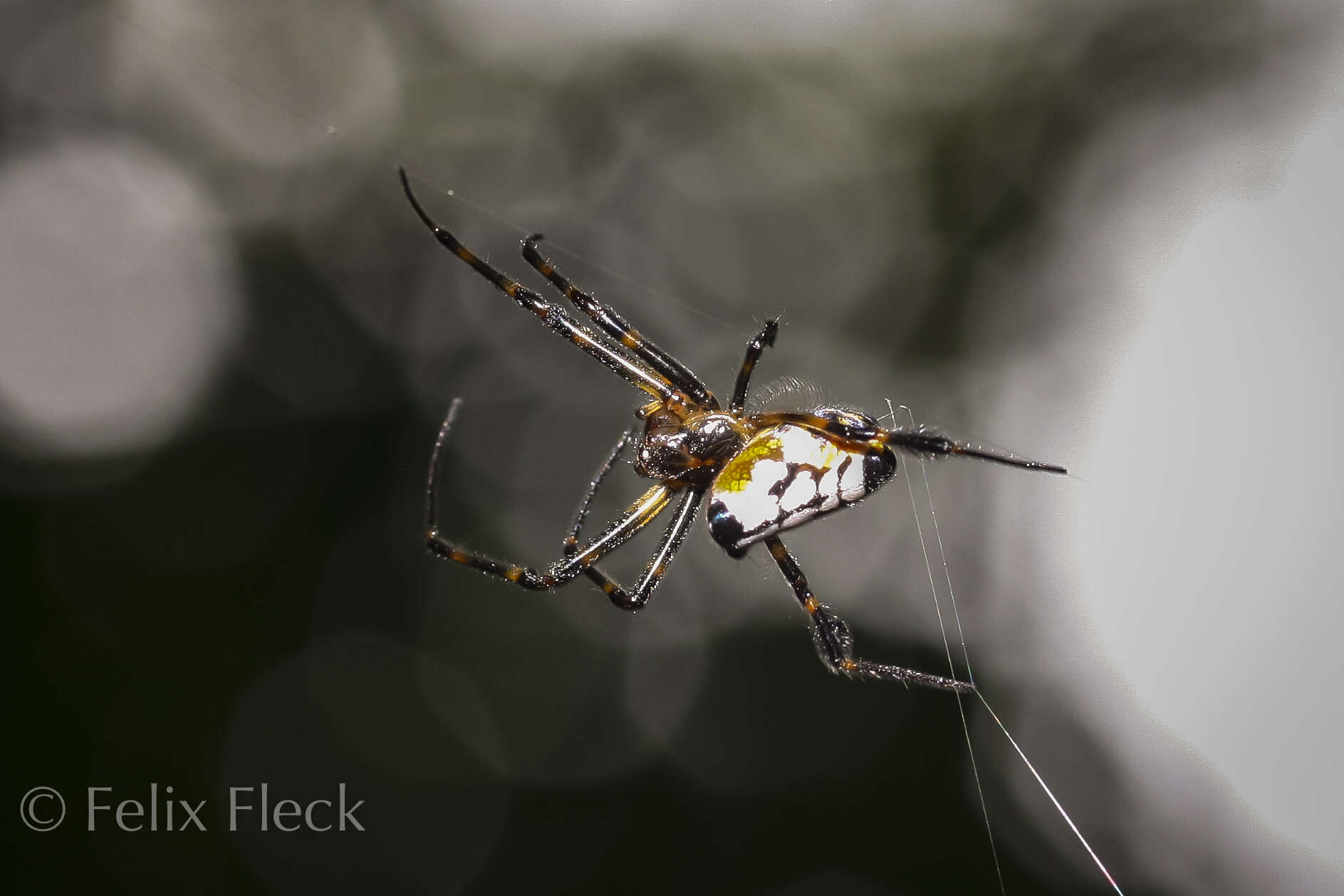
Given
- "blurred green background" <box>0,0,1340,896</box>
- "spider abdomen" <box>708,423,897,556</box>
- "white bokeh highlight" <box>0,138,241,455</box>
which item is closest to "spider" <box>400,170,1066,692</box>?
"spider abdomen" <box>708,423,897,556</box>

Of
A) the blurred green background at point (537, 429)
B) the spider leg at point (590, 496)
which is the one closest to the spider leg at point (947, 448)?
the spider leg at point (590, 496)

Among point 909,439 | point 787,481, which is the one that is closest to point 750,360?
point 787,481

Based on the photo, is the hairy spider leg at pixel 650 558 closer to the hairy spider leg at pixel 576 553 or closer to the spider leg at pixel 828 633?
the hairy spider leg at pixel 576 553

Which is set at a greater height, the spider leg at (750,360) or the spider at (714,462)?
the spider leg at (750,360)

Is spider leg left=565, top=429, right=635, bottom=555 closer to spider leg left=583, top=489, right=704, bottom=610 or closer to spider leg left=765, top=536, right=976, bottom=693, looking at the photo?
spider leg left=583, top=489, right=704, bottom=610

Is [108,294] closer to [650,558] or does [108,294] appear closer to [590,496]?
[590,496]

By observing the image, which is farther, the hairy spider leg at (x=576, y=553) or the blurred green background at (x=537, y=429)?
the blurred green background at (x=537, y=429)

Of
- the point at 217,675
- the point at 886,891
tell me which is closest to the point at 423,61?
the point at 217,675

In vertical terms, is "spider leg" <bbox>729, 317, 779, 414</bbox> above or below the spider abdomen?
above
